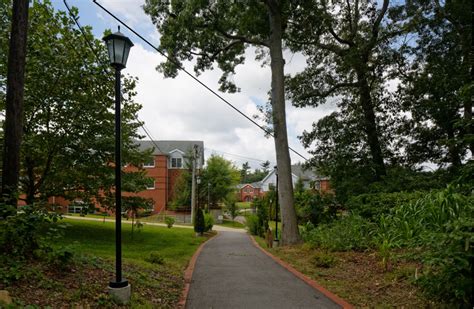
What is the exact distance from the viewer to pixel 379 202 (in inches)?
378

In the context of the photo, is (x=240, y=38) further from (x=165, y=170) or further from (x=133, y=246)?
(x=165, y=170)

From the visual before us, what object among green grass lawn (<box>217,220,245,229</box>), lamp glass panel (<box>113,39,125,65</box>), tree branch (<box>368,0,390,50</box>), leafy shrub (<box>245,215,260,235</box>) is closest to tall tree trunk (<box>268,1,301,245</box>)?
tree branch (<box>368,0,390,50</box>)

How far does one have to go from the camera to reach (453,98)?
1086 cm

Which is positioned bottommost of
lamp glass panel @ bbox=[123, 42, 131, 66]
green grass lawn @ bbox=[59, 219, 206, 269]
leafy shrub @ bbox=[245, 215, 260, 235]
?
leafy shrub @ bbox=[245, 215, 260, 235]

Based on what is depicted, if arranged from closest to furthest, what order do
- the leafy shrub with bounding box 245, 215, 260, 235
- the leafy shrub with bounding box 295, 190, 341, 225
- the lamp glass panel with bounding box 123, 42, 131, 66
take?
the lamp glass panel with bounding box 123, 42, 131, 66, the leafy shrub with bounding box 295, 190, 341, 225, the leafy shrub with bounding box 245, 215, 260, 235

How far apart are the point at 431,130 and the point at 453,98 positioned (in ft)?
7.38

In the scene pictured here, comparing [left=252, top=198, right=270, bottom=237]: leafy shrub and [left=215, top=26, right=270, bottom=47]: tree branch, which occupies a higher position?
[left=215, top=26, right=270, bottom=47]: tree branch

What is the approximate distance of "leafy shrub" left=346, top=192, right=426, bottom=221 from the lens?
8.77 meters

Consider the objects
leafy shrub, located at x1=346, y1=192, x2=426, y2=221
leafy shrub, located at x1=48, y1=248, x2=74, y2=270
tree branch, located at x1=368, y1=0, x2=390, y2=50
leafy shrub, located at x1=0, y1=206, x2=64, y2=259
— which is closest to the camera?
leafy shrub, located at x1=0, y1=206, x2=64, y2=259

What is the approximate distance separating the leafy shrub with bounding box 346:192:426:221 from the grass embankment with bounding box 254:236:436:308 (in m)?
2.20

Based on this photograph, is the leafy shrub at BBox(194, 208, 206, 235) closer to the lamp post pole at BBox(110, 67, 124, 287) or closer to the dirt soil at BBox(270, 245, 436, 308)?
the dirt soil at BBox(270, 245, 436, 308)

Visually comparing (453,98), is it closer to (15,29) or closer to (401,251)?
(401,251)

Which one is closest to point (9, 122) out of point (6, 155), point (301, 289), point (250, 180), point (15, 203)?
point (6, 155)

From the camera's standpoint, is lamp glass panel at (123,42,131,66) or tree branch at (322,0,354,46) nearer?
lamp glass panel at (123,42,131,66)
